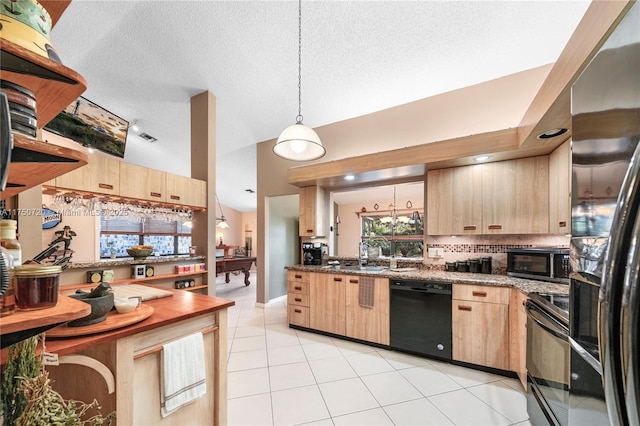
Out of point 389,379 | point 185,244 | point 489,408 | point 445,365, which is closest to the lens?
point 489,408

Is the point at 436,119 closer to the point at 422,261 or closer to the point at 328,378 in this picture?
the point at 422,261

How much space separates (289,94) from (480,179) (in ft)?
8.81

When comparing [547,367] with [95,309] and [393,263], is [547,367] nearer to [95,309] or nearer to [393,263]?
[393,263]

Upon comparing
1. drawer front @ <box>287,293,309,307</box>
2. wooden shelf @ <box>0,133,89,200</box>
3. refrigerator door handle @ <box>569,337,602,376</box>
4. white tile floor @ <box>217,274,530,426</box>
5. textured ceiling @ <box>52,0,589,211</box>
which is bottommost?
white tile floor @ <box>217,274,530,426</box>

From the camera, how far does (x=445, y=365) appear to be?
2574 millimetres

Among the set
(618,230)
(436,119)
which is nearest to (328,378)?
(618,230)

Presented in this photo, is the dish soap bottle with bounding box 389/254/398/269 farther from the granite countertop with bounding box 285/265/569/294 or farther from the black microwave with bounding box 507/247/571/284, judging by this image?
the black microwave with bounding box 507/247/571/284

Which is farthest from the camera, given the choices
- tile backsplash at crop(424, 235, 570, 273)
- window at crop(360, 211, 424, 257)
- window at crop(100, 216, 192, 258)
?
window at crop(100, 216, 192, 258)

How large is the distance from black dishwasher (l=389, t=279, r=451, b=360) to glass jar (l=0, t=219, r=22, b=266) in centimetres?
283

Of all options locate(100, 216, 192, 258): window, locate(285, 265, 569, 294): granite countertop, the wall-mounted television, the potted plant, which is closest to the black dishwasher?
locate(285, 265, 569, 294): granite countertop

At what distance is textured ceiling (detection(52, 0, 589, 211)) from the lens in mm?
2273

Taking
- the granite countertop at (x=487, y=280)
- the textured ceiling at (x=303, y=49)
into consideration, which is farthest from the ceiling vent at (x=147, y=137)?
the granite countertop at (x=487, y=280)

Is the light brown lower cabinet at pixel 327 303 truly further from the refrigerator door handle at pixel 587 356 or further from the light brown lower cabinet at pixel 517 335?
the refrigerator door handle at pixel 587 356

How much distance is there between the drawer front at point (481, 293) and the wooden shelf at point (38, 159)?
293cm
